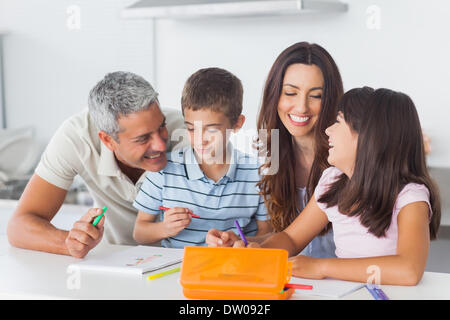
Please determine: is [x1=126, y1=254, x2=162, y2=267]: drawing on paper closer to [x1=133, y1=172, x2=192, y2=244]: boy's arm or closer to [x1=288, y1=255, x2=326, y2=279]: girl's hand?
[x1=133, y1=172, x2=192, y2=244]: boy's arm

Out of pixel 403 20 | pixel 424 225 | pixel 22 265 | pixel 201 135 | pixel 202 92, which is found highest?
pixel 403 20

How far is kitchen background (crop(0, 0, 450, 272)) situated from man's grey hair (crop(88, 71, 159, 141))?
49.1 inches

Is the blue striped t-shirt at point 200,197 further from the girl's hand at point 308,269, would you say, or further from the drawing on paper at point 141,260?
the girl's hand at point 308,269

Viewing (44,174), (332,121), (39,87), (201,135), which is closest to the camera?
(201,135)

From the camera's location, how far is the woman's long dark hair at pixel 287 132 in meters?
1.63

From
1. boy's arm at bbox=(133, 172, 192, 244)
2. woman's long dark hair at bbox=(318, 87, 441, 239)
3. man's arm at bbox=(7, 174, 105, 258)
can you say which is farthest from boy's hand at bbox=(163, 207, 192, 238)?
woman's long dark hair at bbox=(318, 87, 441, 239)

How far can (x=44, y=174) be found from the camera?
5.74 ft

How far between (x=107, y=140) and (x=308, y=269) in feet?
2.49

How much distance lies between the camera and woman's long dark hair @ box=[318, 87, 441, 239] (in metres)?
1.34

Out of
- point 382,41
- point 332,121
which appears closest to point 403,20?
point 382,41

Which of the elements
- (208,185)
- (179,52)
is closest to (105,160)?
(208,185)

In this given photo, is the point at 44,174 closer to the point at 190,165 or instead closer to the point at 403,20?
the point at 190,165

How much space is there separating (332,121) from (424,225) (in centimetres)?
47

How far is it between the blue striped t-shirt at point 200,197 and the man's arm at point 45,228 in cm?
25
